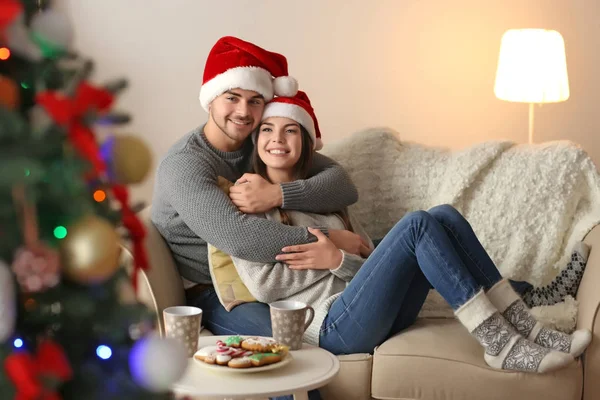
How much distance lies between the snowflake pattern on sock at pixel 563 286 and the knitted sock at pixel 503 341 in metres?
0.37

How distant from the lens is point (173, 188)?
7.39ft

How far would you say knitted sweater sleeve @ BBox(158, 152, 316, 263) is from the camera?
2.18 metres

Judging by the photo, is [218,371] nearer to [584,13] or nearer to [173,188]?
[173,188]

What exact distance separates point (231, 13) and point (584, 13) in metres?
1.46

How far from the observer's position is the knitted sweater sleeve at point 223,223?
2.18 meters

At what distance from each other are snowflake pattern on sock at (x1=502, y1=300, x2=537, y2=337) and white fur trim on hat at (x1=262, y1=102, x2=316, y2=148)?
2.55 feet

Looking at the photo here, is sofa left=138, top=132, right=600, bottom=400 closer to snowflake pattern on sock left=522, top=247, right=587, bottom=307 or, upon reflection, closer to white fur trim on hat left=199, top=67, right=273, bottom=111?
snowflake pattern on sock left=522, top=247, right=587, bottom=307

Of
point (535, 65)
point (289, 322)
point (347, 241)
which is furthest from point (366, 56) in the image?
point (289, 322)

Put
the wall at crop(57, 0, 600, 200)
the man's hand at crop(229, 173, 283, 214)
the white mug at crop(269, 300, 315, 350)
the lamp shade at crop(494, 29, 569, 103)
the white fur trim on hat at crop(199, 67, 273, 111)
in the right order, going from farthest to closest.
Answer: the wall at crop(57, 0, 600, 200) < the lamp shade at crop(494, 29, 569, 103) < the white fur trim on hat at crop(199, 67, 273, 111) < the man's hand at crop(229, 173, 283, 214) < the white mug at crop(269, 300, 315, 350)

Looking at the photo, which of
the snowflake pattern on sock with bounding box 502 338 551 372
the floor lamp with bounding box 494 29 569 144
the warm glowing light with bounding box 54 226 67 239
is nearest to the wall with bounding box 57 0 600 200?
the floor lamp with bounding box 494 29 569 144

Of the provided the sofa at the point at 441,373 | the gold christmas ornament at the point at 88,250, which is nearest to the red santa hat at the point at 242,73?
the sofa at the point at 441,373

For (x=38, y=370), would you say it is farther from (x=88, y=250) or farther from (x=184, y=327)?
(x=184, y=327)

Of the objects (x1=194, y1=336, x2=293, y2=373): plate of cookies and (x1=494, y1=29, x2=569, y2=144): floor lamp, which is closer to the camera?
(x1=194, y1=336, x2=293, y2=373): plate of cookies

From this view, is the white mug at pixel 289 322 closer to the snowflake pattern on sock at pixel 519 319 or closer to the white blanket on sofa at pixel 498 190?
the snowflake pattern on sock at pixel 519 319
